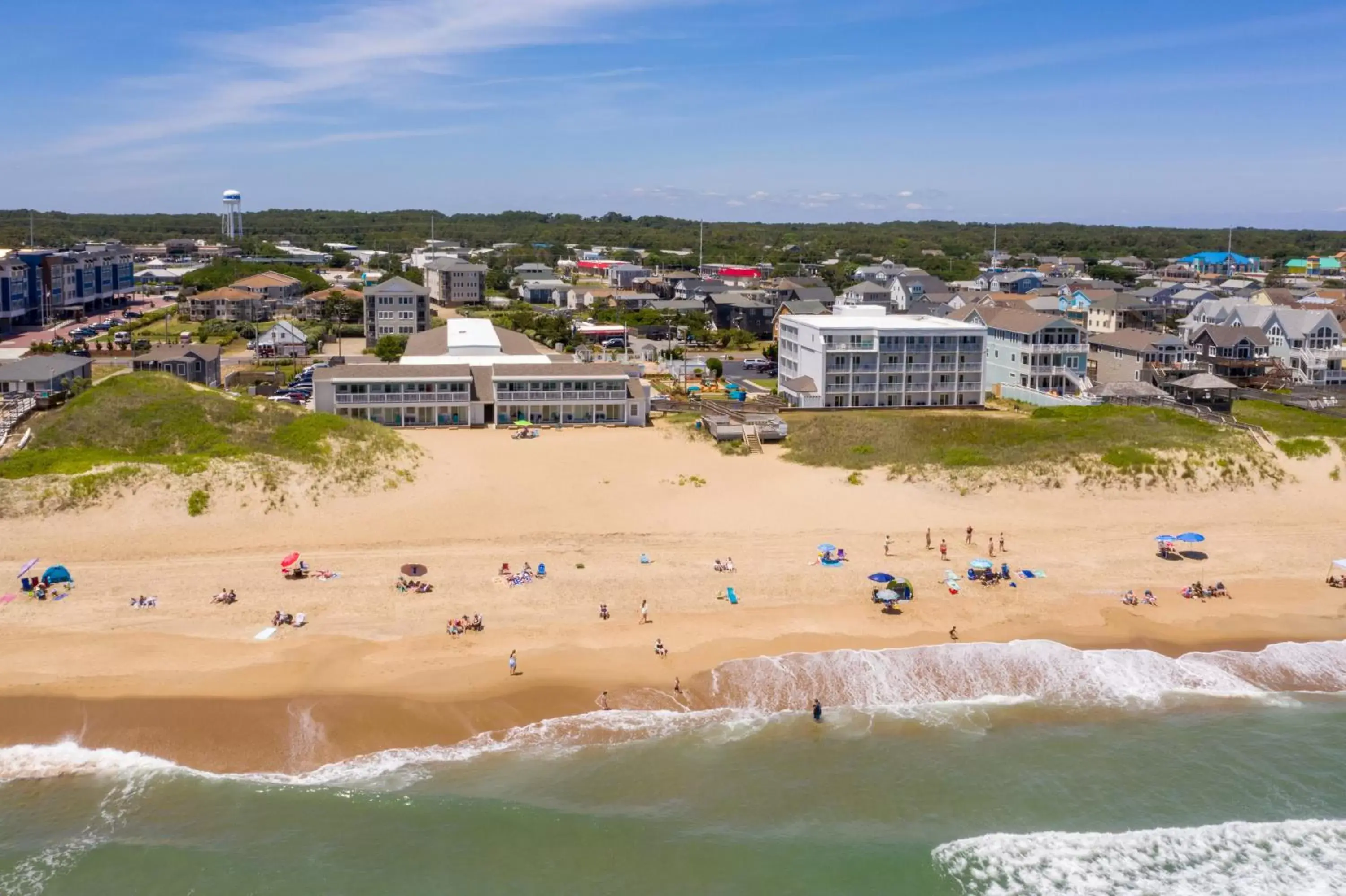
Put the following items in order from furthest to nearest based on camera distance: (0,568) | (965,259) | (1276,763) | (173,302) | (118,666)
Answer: (965,259) → (173,302) → (0,568) → (118,666) → (1276,763)

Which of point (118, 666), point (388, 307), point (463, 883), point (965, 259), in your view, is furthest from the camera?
point (965, 259)

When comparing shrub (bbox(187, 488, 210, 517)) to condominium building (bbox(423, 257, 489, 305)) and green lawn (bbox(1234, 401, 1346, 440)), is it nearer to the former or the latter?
green lawn (bbox(1234, 401, 1346, 440))

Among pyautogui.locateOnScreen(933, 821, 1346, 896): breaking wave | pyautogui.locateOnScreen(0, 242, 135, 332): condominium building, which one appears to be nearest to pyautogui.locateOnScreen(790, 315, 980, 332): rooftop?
pyautogui.locateOnScreen(933, 821, 1346, 896): breaking wave

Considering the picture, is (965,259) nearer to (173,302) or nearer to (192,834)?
(173,302)

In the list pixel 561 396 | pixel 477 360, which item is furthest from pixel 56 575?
pixel 477 360

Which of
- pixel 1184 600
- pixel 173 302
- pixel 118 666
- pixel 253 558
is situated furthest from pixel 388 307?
pixel 1184 600

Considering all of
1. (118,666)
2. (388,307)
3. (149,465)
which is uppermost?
(388,307)

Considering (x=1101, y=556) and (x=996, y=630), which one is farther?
(x=1101, y=556)

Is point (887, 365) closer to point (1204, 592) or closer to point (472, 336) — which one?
point (472, 336)
